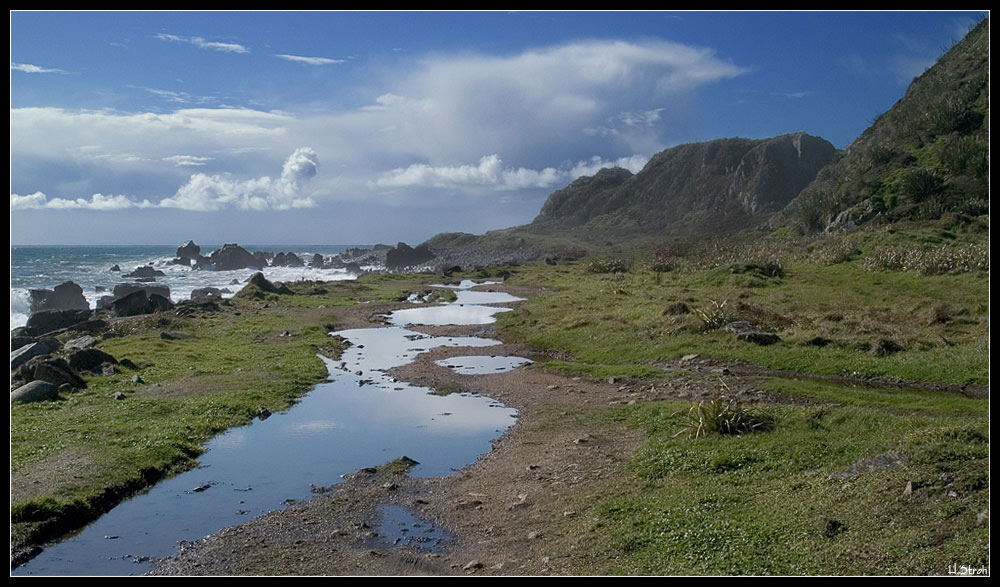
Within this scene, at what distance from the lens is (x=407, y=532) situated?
45.3ft

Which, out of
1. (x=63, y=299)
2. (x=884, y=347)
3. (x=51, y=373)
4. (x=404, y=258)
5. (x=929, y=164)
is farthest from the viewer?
(x=404, y=258)

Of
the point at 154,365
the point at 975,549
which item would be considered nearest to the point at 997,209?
the point at 975,549

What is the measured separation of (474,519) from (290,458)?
22.2ft

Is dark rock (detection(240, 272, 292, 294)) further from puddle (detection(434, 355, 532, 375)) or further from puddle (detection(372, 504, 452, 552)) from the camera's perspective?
puddle (detection(372, 504, 452, 552))

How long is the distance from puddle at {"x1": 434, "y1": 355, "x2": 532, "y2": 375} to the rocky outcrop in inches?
4175

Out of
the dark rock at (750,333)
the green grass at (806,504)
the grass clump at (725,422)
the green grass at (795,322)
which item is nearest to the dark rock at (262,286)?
the green grass at (795,322)

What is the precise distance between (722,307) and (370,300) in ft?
124

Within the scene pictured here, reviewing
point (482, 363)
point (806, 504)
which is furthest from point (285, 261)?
point (806, 504)

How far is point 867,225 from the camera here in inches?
2603

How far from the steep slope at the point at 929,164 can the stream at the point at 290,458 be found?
50757mm

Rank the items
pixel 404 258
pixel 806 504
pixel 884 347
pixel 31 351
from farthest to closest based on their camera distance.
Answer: pixel 404 258 < pixel 31 351 < pixel 884 347 < pixel 806 504

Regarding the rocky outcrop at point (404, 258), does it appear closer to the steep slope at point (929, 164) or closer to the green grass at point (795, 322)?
the steep slope at point (929, 164)

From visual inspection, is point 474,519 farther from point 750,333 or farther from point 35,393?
point 750,333

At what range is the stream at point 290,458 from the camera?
1320 cm
